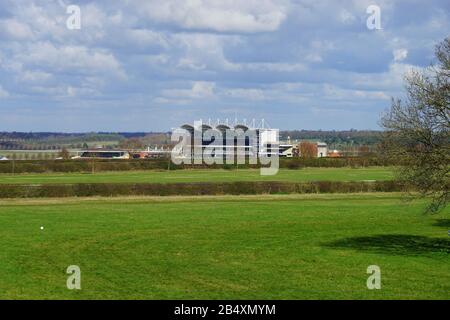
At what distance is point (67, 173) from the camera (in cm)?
10925

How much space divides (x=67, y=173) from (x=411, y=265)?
291 ft

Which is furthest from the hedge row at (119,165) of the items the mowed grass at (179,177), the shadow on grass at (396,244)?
the shadow on grass at (396,244)

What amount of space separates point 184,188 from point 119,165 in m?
51.2

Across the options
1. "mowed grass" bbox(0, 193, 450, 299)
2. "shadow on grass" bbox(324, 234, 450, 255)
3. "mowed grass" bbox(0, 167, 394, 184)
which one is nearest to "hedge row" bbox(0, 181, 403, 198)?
"mowed grass" bbox(0, 193, 450, 299)

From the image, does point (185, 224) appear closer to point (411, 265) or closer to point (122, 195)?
point (411, 265)

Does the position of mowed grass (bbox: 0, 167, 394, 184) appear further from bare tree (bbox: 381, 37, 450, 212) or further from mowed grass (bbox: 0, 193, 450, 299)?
bare tree (bbox: 381, 37, 450, 212)

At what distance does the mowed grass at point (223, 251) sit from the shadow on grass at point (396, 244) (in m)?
0.04

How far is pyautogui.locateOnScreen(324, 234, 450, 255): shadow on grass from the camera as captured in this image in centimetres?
2980

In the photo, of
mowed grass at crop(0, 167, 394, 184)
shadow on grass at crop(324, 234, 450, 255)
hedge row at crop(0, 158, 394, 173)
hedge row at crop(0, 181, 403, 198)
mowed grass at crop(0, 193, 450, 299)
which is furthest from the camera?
hedge row at crop(0, 158, 394, 173)

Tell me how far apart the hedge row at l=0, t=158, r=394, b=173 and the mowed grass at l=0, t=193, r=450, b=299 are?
192 ft

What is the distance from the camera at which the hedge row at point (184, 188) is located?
6153 centimetres
